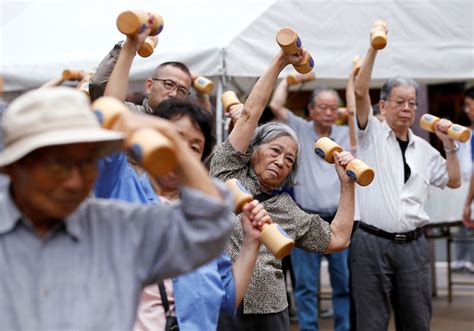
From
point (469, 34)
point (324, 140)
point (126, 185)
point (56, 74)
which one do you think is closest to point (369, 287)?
point (324, 140)

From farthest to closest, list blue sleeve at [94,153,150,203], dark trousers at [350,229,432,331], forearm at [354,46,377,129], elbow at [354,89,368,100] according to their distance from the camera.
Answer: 1. dark trousers at [350,229,432,331]
2. elbow at [354,89,368,100]
3. forearm at [354,46,377,129]
4. blue sleeve at [94,153,150,203]

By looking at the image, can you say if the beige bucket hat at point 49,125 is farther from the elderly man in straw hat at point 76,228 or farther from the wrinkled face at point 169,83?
the wrinkled face at point 169,83

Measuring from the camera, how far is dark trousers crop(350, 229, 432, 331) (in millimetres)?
5980

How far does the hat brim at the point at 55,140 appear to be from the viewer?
1987mm

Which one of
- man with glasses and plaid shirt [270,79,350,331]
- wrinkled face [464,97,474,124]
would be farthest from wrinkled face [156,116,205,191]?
wrinkled face [464,97,474,124]

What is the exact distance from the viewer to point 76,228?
2.11m

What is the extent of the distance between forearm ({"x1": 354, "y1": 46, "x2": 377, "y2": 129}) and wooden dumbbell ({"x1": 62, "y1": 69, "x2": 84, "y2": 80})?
190cm

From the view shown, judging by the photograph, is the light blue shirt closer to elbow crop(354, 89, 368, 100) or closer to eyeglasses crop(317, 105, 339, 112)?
elbow crop(354, 89, 368, 100)

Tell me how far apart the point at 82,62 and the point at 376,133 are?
90.2 inches

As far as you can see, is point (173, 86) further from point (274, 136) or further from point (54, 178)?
point (54, 178)

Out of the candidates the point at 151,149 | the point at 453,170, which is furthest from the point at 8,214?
the point at 453,170

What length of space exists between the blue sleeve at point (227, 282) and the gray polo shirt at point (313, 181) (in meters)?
4.35

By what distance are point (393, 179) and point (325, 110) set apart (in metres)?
1.90

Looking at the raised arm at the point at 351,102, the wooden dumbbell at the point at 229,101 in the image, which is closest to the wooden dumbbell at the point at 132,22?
the wooden dumbbell at the point at 229,101
